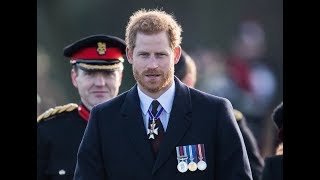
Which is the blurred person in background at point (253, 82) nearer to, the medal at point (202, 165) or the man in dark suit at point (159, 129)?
the man in dark suit at point (159, 129)

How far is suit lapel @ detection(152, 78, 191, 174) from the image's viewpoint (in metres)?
6.22

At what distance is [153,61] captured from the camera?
624cm

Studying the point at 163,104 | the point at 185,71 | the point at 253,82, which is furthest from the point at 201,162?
the point at 253,82

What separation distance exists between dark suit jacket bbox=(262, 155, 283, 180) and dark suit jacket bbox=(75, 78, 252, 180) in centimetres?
197

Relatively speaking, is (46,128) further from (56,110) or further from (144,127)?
(144,127)

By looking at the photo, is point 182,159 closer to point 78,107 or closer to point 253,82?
point 78,107

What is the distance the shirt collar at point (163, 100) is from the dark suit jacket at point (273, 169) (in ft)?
6.90

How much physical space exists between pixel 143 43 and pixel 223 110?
703mm

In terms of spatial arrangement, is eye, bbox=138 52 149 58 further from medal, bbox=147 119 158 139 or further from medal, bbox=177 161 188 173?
medal, bbox=177 161 188 173

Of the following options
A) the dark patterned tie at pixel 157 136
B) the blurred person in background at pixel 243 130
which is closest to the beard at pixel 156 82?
the dark patterned tie at pixel 157 136
